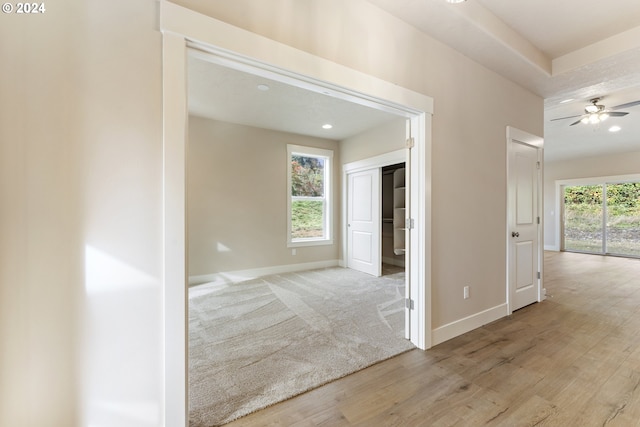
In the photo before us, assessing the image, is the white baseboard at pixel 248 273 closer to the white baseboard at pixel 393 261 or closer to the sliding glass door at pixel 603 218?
the white baseboard at pixel 393 261

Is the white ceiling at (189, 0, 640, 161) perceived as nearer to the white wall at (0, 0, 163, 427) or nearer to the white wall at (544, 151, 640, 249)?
the white wall at (0, 0, 163, 427)

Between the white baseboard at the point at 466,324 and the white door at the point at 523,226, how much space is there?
0.28 m

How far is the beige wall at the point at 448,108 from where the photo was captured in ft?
5.43

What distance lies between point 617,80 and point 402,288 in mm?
3533

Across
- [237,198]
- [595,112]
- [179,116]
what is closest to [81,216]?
[179,116]

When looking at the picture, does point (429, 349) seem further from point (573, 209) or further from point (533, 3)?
point (573, 209)

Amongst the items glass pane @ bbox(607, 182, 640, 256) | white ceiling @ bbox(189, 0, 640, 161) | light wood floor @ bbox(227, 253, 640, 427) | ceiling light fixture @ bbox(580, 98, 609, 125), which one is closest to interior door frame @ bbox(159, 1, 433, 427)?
light wood floor @ bbox(227, 253, 640, 427)

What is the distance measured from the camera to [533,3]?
2.06 meters

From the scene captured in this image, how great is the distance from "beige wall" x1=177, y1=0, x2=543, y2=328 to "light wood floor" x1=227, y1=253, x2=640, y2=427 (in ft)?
1.29

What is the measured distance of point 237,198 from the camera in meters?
4.64

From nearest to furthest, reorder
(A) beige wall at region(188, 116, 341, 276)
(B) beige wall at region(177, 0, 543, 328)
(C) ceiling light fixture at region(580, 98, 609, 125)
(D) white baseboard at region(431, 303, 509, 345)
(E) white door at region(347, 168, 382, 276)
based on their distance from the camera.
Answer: (B) beige wall at region(177, 0, 543, 328) → (D) white baseboard at region(431, 303, 509, 345) → (C) ceiling light fixture at region(580, 98, 609, 125) → (A) beige wall at region(188, 116, 341, 276) → (E) white door at region(347, 168, 382, 276)

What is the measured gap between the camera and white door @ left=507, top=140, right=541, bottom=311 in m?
3.05

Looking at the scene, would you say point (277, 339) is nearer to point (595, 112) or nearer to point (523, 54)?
point (523, 54)
